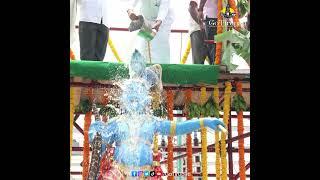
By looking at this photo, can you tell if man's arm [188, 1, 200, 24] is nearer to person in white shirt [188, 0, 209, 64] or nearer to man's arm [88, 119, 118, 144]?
person in white shirt [188, 0, 209, 64]

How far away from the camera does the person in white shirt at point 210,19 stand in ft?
12.1

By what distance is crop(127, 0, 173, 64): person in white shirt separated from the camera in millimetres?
3611

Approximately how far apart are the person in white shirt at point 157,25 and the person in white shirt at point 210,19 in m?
0.19

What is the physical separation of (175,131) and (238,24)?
0.71 meters

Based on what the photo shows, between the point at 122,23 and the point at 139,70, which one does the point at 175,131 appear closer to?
the point at 139,70

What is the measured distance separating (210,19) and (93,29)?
0.67 m

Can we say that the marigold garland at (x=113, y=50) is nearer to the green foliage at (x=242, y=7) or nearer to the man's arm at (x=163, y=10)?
the man's arm at (x=163, y=10)

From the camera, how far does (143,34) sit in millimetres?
3588

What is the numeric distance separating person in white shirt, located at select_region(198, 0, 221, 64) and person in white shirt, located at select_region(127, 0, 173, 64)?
0.61ft

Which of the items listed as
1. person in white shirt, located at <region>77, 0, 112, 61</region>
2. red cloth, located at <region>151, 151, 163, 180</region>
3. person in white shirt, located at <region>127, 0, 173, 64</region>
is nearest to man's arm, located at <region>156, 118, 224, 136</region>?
red cloth, located at <region>151, 151, 163, 180</region>

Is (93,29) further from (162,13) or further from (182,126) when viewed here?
(182,126)

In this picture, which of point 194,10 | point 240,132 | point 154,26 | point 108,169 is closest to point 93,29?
point 154,26

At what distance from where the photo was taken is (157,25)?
361 cm
